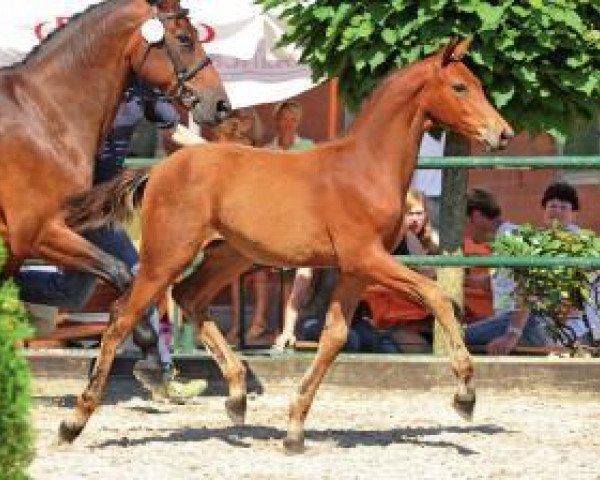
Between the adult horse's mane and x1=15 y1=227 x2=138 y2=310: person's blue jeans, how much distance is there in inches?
→ 39.2

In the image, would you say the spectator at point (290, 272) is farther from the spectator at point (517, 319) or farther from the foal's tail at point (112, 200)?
the foal's tail at point (112, 200)

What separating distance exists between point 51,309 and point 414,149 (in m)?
3.12

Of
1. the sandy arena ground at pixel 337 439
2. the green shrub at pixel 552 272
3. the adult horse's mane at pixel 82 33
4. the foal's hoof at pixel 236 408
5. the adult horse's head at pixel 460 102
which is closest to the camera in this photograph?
the sandy arena ground at pixel 337 439

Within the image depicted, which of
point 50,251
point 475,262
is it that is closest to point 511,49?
point 475,262

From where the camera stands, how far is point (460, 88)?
26.9 ft

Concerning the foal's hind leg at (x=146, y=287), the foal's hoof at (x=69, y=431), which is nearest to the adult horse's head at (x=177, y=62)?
the foal's hind leg at (x=146, y=287)

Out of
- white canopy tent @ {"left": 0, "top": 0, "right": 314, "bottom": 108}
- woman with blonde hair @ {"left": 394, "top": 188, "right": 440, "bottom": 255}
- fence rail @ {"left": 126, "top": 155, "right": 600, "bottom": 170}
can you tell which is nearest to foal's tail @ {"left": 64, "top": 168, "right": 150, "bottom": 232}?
fence rail @ {"left": 126, "top": 155, "right": 600, "bottom": 170}

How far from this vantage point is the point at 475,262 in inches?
387

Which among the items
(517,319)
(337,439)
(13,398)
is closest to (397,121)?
(337,439)

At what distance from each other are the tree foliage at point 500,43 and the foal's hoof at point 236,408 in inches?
90.7

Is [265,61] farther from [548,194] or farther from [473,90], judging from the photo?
[473,90]

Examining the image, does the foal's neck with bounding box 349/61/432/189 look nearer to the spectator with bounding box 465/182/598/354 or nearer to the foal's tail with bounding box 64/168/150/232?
the foal's tail with bounding box 64/168/150/232

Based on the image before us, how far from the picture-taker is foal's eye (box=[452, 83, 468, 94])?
8.20 meters

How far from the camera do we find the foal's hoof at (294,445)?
775cm
